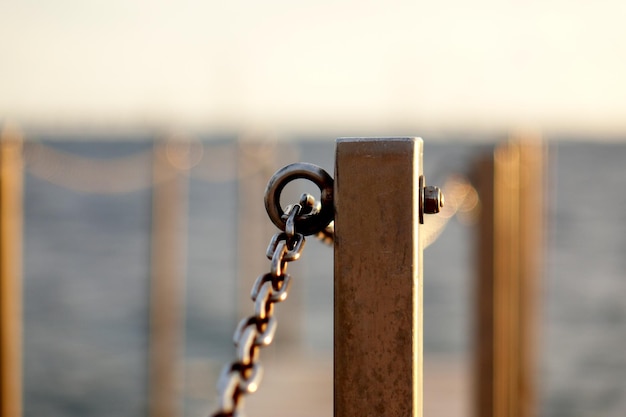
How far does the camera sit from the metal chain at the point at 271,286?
2.92 ft

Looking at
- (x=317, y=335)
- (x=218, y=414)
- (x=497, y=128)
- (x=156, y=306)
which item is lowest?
(x=317, y=335)

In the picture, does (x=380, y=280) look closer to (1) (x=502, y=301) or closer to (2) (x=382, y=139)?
(2) (x=382, y=139)

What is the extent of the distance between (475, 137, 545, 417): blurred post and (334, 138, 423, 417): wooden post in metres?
2.68

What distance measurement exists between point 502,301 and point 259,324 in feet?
9.78

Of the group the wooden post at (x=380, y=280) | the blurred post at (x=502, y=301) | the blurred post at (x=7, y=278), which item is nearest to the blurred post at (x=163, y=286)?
the blurred post at (x=7, y=278)

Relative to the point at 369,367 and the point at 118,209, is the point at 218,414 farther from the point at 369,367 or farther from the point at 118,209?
the point at 118,209

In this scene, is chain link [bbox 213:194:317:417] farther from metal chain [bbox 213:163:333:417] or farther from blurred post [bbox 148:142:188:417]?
blurred post [bbox 148:142:188:417]

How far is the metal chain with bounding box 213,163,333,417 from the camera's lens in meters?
Answer: 0.89

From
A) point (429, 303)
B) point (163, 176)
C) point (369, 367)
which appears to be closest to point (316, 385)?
point (163, 176)

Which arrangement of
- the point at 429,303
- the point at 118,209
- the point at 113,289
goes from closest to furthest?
the point at 429,303 < the point at 113,289 < the point at 118,209

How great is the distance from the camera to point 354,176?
42.0 inches

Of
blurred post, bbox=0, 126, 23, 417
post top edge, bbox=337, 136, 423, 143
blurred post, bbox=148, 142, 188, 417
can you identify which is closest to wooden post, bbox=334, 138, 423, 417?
post top edge, bbox=337, 136, 423, 143

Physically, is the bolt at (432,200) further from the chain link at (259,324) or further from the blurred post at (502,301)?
the blurred post at (502,301)

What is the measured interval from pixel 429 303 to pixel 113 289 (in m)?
7.08
